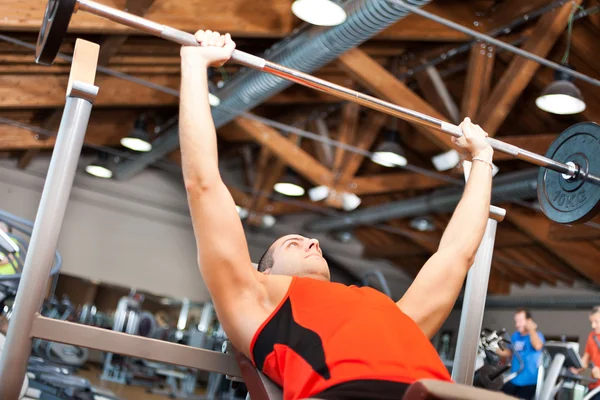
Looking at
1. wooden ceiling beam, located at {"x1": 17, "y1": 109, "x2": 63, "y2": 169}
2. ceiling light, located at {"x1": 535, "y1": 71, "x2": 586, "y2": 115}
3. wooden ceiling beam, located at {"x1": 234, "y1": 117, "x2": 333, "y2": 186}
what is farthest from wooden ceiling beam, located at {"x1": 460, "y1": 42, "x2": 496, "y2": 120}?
wooden ceiling beam, located at {"x1": 17, "y1": 109, "x2": 63, "y2": 169}

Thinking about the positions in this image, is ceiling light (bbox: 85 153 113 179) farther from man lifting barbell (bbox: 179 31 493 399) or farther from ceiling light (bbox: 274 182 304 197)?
man lifting barbell (bbox: 179 31 493 399)

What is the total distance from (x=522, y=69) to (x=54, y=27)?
479 centimetres

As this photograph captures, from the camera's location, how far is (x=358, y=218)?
10906 mm

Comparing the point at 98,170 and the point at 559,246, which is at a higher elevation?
the point at 98,170

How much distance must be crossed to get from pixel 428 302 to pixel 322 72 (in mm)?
6078

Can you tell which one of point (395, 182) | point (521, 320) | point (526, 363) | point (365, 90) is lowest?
point (526, 363)

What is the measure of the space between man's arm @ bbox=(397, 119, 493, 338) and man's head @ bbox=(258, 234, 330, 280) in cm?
24

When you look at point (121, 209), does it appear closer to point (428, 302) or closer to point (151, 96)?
point (151, 96)

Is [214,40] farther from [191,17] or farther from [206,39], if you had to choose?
[191,17]

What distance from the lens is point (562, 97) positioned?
15.0ft

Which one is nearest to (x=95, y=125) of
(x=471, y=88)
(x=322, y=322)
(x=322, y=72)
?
(x=322, y=72)

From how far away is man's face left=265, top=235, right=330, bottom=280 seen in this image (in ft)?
5.64

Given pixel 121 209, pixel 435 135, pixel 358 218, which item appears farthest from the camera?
pixel 121 209

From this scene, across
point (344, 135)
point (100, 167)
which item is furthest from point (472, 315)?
point (100, 167)
